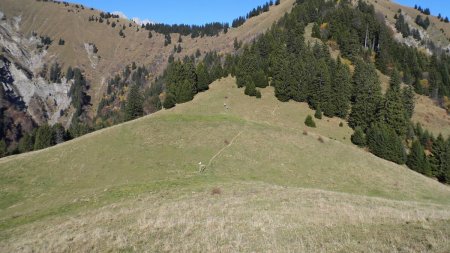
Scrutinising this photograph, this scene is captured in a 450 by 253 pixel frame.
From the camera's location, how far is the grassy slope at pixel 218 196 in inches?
713

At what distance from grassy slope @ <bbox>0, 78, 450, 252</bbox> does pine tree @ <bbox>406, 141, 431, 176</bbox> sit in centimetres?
1361

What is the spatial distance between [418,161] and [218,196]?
196 feet

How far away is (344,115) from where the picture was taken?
97.4 meters

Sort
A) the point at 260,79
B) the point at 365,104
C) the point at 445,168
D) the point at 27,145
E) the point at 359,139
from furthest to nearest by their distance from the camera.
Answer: the point at 27,145, the point at 260,79, the point at 365,104, the point at 359,139, the point at 445,168

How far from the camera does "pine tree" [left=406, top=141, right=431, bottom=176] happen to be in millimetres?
76375

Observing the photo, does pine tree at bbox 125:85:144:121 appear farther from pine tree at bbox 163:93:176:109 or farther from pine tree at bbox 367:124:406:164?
pine tree at bbox 367:124:406:164

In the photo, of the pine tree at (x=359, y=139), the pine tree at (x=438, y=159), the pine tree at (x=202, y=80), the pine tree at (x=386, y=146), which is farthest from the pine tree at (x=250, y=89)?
the pine tree at (x=438, y=159)

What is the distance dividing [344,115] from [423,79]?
60.1 m

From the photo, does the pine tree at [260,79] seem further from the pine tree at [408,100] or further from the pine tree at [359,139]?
the pine tree at [408,100]

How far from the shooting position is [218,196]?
108ft

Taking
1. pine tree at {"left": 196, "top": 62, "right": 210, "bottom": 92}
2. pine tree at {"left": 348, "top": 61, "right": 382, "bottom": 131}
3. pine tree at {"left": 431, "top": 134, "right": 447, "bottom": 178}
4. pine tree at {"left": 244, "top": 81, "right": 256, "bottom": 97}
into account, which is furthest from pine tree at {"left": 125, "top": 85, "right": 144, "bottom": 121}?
pine tree at {"left": 431, "top": 134, "right": 447, "bottom": 178}

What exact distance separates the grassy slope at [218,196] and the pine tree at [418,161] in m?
13.6

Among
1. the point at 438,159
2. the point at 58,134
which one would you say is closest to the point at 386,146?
the point at 438,159

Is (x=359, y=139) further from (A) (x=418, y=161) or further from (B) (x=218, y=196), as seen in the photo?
(B) (x=218, y=196)
